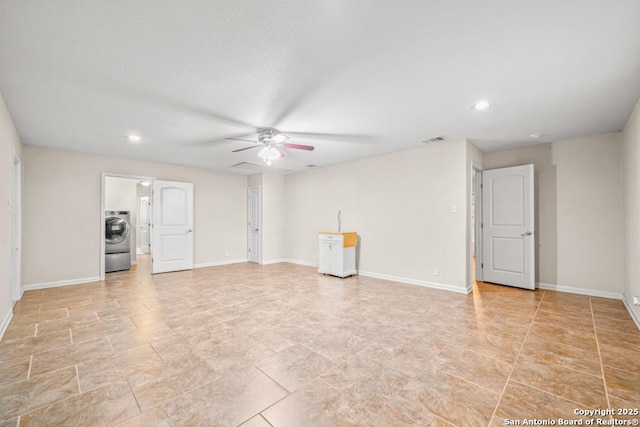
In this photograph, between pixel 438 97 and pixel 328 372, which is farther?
pixel 438 97

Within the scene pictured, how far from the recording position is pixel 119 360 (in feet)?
7.39

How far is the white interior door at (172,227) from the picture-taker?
591 cm

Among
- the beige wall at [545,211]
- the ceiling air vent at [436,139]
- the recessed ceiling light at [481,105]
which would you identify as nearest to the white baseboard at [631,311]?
the beige wall at [545,211]

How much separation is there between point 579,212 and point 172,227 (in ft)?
24.6

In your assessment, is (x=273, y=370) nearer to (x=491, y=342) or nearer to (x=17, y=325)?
(x=491, y=342)

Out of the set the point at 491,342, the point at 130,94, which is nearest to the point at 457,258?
the point at 491,342

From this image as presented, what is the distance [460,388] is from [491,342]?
940 millimetres

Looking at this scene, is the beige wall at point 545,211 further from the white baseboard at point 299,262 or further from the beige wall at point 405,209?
the white baseboard at point 299,262

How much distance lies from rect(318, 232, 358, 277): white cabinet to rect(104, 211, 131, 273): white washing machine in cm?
458

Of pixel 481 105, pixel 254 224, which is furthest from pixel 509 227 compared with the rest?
pixel 254 224

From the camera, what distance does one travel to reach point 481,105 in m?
2.97

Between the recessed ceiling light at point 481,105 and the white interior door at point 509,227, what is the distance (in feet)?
6.80

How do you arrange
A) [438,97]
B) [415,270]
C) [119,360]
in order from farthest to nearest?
[415,270], [438,97], [119,360]

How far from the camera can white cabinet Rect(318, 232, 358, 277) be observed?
5.31 metres
